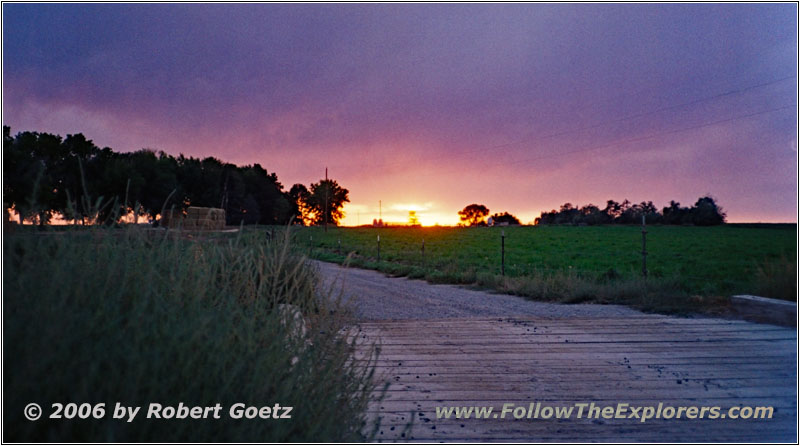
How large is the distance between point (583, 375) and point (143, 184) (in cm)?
3636

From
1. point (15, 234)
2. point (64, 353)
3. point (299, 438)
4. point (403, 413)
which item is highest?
point (15, 234)

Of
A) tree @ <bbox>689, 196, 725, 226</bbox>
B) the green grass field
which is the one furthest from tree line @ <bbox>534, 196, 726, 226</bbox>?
the green grass field

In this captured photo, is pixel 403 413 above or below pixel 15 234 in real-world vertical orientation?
below

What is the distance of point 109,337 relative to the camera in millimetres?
1702

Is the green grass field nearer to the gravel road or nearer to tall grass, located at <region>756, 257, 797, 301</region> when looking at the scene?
tall grass, located at <region>756, 257, 797, 301</region>

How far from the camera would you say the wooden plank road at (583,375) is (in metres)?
3.51

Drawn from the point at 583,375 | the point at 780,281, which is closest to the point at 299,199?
the point at 780,281

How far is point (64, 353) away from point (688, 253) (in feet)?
103

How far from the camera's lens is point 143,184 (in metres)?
35.8

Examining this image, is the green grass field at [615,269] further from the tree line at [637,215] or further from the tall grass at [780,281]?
the tree line at [637,215]

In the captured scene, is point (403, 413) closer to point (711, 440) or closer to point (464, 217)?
point (711, 440)

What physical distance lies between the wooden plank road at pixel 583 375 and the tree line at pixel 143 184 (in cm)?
190

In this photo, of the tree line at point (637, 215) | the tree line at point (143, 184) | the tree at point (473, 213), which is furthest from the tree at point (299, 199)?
the tree at point (473, 213)

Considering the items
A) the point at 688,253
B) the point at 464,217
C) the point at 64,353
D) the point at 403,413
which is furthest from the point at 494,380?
the point at 464,217
